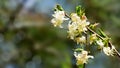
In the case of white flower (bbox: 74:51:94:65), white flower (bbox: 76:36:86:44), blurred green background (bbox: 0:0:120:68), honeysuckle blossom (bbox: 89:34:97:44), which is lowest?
white flower (bbox: 74:51:94:65)

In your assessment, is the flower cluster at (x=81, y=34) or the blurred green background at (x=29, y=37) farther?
the blurred green background at (x=29, y=37)

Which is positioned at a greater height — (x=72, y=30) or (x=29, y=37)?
(x=29, y=37)

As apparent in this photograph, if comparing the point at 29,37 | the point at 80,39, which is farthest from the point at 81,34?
the point at 29,37

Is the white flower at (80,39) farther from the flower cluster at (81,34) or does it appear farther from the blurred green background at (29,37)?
the blurred green background at (29,37)

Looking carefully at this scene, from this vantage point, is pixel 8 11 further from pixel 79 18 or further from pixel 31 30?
pixel 79 18

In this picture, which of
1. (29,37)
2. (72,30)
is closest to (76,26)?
(72,30)

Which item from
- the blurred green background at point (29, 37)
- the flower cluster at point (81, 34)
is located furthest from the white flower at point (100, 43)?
the blurred green background at point (29, 37)

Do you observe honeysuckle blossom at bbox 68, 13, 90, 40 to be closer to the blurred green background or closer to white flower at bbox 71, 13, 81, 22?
white flower at bbox 71, 13, 81, 22

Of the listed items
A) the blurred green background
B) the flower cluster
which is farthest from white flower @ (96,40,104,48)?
the blurred green background

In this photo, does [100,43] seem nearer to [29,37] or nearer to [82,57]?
[82,57]

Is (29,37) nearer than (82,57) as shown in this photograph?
No
